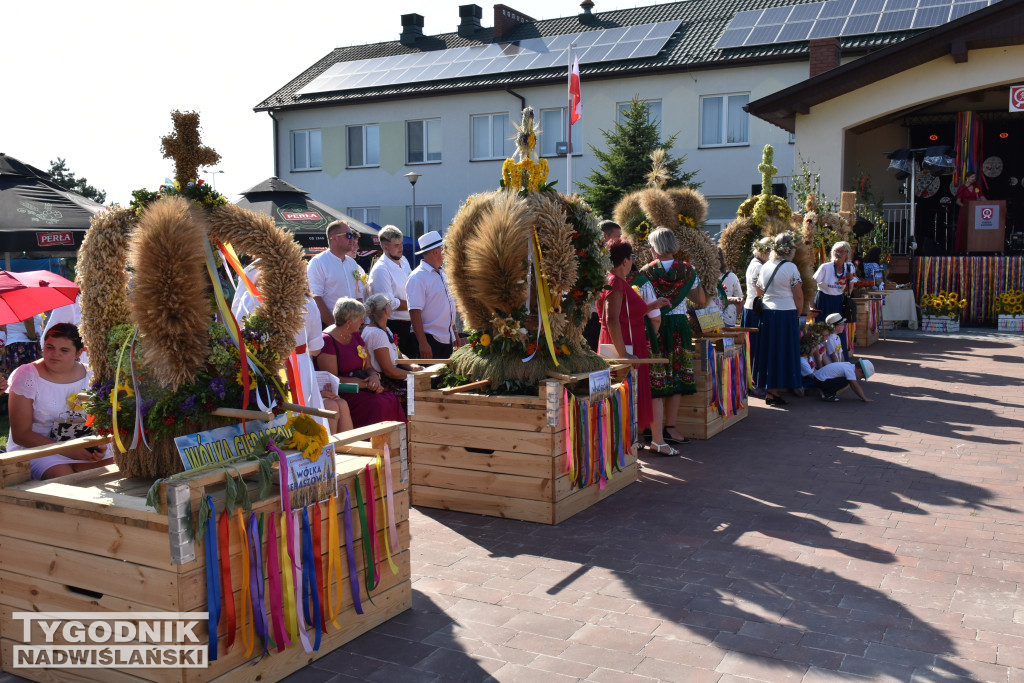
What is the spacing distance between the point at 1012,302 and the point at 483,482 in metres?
16.3

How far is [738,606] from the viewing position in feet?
14.4

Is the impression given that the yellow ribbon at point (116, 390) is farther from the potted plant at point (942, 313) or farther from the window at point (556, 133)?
the window at point (556, 133)

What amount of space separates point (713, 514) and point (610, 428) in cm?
92

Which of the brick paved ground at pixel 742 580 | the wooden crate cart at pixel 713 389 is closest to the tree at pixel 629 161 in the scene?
the wooden crate cart at pixel 713 389

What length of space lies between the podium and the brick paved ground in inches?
578

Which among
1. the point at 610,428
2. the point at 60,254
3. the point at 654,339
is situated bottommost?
the point at 610,428

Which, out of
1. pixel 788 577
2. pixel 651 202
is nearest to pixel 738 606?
pixel 788 577

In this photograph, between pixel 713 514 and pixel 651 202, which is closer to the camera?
pixel 713 514

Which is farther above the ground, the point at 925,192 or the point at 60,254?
the point at 925,192

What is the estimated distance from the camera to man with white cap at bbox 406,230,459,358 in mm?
7844

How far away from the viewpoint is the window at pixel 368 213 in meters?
29.2

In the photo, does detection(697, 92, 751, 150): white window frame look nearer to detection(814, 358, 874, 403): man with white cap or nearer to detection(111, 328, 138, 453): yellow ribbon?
detection(814, 358, 874, 403): man with white cap

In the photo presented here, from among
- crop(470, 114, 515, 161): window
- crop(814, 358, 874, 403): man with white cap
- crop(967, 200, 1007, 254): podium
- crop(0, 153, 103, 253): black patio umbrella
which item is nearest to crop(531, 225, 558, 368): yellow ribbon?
crop(0, 153, 103, 253): black patio umbrella

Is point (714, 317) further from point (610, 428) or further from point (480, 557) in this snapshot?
point (480, 557)
